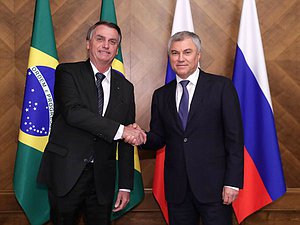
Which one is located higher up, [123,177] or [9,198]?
[123,177]

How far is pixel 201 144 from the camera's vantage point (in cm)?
188

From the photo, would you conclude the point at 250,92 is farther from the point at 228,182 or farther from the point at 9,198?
the point at 9,198

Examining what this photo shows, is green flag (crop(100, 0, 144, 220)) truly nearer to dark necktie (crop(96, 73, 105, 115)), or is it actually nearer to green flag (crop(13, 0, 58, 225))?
green flag (crop(13, 0, 58, 225))

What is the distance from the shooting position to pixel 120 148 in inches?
83.9

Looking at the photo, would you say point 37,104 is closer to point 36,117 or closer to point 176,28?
point 36,117

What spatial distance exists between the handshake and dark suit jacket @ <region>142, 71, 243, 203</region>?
21 centimetres

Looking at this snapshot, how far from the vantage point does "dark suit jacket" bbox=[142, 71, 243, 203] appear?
6.09 feet

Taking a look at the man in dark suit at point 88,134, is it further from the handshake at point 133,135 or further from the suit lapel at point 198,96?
the suit lapel at point 198,96

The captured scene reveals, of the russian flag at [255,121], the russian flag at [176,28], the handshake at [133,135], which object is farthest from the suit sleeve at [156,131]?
the russian flag at [255,121]

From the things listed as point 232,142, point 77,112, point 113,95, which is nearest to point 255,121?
point 232,142

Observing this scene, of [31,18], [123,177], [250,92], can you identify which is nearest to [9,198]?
[123,177]

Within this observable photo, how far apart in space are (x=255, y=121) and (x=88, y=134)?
1.29 m

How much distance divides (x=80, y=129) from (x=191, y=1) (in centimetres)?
156

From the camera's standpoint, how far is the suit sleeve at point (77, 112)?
1.84 metres
